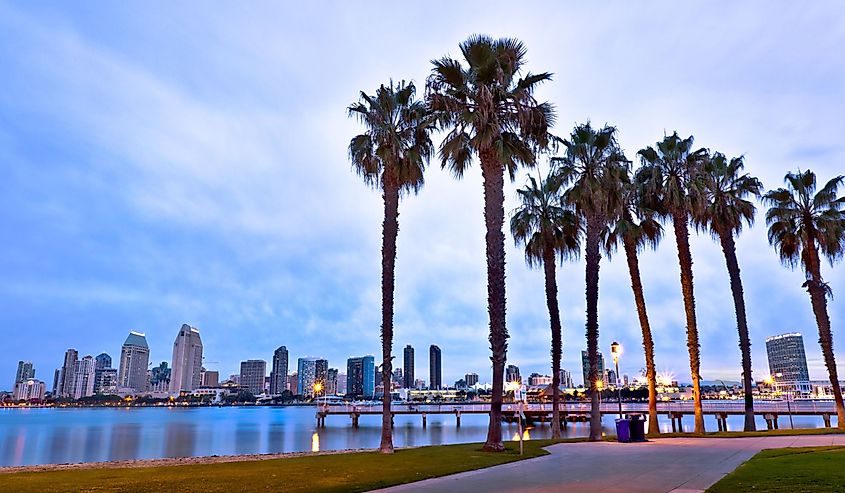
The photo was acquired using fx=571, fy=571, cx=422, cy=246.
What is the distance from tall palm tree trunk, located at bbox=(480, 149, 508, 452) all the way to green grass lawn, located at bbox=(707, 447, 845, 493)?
7.86 meters

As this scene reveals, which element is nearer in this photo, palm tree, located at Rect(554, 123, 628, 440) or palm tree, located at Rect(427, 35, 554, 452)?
palm tree, located at Rect(427, 35, 554, 452)

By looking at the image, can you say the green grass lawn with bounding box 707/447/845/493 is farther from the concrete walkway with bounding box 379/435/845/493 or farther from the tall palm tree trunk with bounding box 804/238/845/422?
the tall palm tree trunk with bounding box 804/238/845/422

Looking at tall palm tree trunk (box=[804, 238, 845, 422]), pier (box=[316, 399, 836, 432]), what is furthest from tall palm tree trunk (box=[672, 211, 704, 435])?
pier (box=[316, 399, 836, 432])

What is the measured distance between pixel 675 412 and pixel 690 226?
2809cm

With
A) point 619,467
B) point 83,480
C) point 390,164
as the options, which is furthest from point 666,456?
point 83,480

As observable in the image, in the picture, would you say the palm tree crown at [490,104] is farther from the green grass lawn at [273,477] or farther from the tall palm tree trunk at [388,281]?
the green grass lawn at [273,477]

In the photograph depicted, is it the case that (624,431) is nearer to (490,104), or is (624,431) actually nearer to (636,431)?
(636,431)

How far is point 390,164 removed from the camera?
2217 centimetres

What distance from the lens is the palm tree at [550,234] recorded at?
30.9 meters

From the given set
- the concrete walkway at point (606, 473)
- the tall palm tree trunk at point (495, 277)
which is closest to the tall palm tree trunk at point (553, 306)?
the tall palm tree trunk at point (495, 277)

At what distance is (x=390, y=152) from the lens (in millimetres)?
22031

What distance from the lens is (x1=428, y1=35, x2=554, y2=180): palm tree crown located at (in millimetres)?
21500

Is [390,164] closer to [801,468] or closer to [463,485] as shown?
[463,485]

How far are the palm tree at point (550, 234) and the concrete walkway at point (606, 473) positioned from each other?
1289 cm
